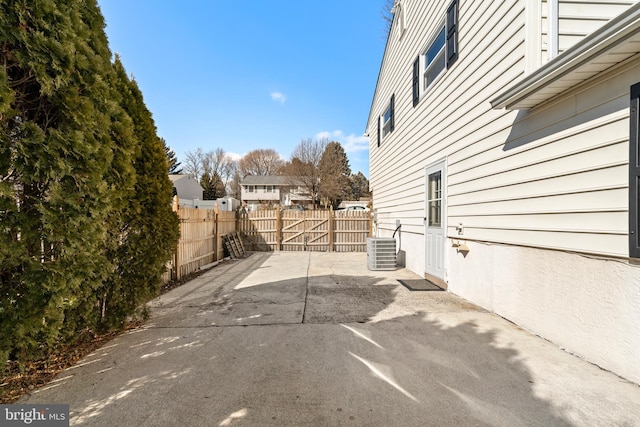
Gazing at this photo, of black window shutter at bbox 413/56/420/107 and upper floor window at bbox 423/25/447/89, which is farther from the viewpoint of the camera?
black window shutter at bbox 413/56/420/107

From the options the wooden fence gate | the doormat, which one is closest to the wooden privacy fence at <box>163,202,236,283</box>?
the wooden fence gate

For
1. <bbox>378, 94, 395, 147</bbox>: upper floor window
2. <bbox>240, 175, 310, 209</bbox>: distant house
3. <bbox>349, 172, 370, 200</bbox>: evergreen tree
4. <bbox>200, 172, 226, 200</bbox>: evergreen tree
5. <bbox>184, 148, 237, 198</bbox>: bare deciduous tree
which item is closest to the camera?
<bbox>378, 94, 395, 147</bbox>: upper floor window

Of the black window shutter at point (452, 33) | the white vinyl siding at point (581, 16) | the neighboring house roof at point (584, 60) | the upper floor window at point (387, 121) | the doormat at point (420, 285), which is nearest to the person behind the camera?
the neighboring house roof at point (584, 60)

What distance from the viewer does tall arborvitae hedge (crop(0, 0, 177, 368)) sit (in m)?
1.88

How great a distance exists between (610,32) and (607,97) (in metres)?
0.59

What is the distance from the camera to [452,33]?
4.90 metres

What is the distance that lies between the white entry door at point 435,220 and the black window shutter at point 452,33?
1.85 meters

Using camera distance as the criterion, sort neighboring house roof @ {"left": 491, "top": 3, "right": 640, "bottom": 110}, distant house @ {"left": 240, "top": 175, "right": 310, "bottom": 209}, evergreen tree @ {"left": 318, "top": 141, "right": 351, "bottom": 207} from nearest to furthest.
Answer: neighboring house roof @ {"left": 491, "top": 3, "right": 640, "bottom": 110} < evergreen tree @ {"left": 318, "top": 141, "right": 351, "bottom": 207} < distant house @ {"left": 240, "top": 175, "right": 310, "bottom": 209}

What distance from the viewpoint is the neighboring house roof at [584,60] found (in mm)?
1918

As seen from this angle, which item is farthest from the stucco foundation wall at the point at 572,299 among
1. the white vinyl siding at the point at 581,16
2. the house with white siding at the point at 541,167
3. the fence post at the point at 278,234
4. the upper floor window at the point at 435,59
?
the fence post at the point at 278,234

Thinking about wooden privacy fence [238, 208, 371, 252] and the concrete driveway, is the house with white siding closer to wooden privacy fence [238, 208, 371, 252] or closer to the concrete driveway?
the concrete driveway

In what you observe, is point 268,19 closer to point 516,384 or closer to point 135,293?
point 135,293

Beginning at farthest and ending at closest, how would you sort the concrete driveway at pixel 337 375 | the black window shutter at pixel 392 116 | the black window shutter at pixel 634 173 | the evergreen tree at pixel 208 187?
1. the evergreen tree at pixel 208 187
2. the black window shutter at pixel 392 116
3. the black window shutter at pixel 634 173
4. the concrete driveway at pixel 337 375

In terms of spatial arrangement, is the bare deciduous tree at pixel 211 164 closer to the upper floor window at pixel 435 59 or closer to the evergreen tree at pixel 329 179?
the evergreen tree at pixel 329 179
